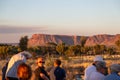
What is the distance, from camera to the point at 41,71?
11070 millimetres

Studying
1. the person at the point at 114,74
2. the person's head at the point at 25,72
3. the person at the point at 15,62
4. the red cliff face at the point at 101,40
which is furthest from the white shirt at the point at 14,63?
the red cliff face at the point at 101,40

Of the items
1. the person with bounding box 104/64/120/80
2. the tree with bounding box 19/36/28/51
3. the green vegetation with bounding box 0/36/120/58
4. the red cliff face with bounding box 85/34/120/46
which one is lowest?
the red cliff face with bounding box 85/34/120/46

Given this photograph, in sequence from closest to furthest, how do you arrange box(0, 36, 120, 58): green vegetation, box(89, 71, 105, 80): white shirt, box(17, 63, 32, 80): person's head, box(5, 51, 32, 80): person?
box(17, 63, 32, 80): person's head, box(89, 71, 105, 80): white shirt, box(5, 51, 32, 80): person, box(0, 36, 120, 58): green vegetation

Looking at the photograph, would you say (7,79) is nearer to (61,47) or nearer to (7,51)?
(7,51)

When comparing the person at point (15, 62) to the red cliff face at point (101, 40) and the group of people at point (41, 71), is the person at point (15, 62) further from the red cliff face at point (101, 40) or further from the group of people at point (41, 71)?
the red cliff face at point (101, 40)

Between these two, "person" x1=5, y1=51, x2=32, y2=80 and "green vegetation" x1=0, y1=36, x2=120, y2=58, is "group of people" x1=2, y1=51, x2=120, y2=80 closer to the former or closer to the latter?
"person" x1=5, y1=51, x2=32, y2=80

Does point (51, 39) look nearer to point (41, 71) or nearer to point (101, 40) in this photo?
point (101, 40)

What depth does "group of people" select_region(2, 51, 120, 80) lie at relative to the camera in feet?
24.0

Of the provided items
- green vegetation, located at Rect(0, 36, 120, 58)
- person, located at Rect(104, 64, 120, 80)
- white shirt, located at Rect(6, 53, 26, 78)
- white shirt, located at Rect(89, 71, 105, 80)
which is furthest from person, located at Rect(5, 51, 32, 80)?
green vegetation, located at Rect(0, 36, 120, 58)

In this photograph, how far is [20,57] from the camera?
34.2 feet

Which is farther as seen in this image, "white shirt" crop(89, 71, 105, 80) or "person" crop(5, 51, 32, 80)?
"person" crop(5, 51, 32, 80)

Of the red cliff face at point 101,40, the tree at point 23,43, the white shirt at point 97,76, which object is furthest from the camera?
the red cliff face at point 101,40

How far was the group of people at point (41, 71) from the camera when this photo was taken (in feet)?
24.0

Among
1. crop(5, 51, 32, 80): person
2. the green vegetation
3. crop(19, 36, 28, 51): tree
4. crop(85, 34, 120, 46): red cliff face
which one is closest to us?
crop(5, 51, 32, 80): person
